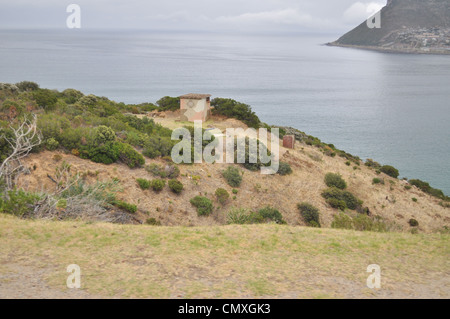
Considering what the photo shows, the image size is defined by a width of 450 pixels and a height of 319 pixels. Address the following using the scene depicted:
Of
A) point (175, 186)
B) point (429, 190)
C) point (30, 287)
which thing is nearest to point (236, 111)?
point (175, 186)

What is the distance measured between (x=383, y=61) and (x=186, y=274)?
160 m

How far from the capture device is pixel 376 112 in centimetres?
6750

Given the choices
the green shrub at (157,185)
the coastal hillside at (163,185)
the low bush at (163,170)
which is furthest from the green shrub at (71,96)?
the green shrub at (157,185)

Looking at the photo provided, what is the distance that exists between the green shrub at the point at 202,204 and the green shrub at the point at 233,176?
10.2 feet

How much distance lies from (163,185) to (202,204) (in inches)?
88.1

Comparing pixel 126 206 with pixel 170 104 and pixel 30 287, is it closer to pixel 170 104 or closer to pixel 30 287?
Result: pixel 30 287

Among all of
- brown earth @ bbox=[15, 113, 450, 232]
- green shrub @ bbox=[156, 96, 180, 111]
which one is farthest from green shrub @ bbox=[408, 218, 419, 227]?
green shrub @ bbox=[156, 96, 180, 111]

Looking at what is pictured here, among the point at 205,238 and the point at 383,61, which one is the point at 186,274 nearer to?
the point at 205,238

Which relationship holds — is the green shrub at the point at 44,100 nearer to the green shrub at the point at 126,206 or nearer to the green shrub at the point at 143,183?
the green shrub at the point at 143,183

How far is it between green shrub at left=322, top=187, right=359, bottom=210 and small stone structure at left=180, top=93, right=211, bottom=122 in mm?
13854

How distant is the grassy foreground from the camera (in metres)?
7.40

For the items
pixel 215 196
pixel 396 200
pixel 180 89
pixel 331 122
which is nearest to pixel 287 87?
pixel 180 89

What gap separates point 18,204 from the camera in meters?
11.5
